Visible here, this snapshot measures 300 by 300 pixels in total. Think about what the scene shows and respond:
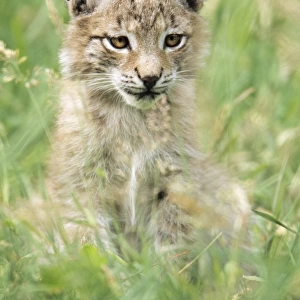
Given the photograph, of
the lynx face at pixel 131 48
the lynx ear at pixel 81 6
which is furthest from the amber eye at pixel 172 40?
the lynx ear at pixel 81 6

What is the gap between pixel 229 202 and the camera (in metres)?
5.62

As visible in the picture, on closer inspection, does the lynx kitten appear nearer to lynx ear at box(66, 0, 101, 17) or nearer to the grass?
lynx ear at box(66, 0, 101, 17)

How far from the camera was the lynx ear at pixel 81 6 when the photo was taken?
507cm

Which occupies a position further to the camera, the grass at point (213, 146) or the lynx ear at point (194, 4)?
the lynx ear at point (194, 4)

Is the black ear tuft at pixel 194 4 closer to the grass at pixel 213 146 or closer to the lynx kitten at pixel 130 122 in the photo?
the lynx kitten at pixel 130 122

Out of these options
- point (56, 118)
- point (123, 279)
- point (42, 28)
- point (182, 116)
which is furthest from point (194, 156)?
point (42, 28)

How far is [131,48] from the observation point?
4.80 m

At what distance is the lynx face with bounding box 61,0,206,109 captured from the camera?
475 centimetres

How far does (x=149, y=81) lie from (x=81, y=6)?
78 cm

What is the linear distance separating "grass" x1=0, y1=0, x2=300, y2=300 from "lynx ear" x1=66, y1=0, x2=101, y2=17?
0.54 ft

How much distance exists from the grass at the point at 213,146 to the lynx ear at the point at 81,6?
16 centimetres

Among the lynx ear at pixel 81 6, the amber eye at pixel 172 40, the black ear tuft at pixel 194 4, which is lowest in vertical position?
the amber eye at pixel 172 40

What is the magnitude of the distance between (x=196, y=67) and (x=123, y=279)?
181cm

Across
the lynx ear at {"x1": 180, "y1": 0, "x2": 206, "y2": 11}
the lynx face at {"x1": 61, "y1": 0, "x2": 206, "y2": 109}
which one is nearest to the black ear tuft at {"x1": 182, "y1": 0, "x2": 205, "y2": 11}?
the lynx ear at {"x1": 180, "y1": 0, "x2": 206, "y2": 11}
